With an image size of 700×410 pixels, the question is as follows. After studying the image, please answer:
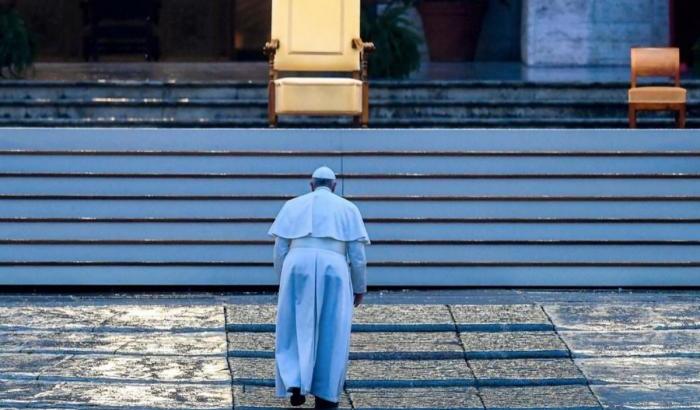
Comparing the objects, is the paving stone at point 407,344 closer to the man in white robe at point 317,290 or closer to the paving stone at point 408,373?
the paving stone at point 408,373

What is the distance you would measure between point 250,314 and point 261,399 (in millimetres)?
1321

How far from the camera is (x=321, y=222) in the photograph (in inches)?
358

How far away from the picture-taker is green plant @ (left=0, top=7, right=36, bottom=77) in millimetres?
15617

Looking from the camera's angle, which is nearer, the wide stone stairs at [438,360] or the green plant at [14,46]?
the wide stone stairs at [438,360]

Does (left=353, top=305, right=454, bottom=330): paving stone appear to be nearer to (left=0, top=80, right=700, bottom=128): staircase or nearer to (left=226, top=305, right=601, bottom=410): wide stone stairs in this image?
(left=226, top=305, right=601, bottom=410): wide stone stairs

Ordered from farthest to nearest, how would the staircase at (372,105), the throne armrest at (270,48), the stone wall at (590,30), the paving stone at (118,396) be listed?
the stone wall at (590,30) → the staircase at (372,105) → the throne armrest at (270,48) → the paving stone at (118,396)

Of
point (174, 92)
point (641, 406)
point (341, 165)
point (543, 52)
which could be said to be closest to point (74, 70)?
point (174, 92)

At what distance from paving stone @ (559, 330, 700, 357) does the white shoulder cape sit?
67.8 inches

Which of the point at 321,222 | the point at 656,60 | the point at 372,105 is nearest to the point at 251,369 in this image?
the point at 321,222

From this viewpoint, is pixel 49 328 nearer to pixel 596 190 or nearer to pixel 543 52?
pixel 596 190

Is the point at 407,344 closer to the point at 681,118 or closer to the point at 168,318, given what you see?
the point at 168,318

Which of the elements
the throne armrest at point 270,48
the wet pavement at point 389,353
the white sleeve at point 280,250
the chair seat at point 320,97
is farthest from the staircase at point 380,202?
the white sleeve at point 280,250

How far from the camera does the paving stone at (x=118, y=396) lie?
9.15 m

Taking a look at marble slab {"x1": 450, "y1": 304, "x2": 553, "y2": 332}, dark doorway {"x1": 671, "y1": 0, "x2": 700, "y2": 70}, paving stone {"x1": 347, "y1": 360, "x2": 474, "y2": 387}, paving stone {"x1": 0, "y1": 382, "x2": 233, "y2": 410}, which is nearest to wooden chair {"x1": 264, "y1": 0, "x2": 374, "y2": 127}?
marble slab {"x1": 450, "y1": 304, "x2": 553, "y2": 332}
